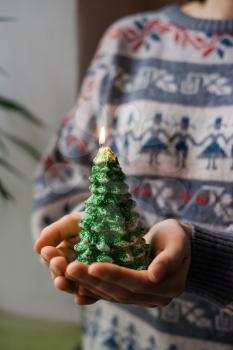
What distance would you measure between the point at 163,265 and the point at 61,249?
114 millimetres

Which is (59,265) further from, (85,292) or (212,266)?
(212,266)

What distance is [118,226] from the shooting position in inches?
16.5

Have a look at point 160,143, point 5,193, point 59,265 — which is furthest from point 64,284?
point 5,193

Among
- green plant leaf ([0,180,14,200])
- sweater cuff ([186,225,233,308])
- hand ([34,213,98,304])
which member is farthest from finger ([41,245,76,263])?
green plant leaf ([0,180,14,200])

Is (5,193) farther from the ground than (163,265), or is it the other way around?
(163,265)

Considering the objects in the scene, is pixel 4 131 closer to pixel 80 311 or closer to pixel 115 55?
pixel 115 55

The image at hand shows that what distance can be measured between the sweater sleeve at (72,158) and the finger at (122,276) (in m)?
0.28

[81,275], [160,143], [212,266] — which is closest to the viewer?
[81,275]

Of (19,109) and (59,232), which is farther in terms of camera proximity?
(19,109)

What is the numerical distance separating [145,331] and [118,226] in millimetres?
305

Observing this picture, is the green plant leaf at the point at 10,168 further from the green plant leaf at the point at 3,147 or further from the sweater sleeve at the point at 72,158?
the sweater sleeve at the point at 72,158


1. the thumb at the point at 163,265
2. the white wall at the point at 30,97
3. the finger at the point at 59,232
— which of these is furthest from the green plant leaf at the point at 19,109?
the thumb at the point at 163,265

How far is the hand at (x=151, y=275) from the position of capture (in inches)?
15.0

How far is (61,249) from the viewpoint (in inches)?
18.0
